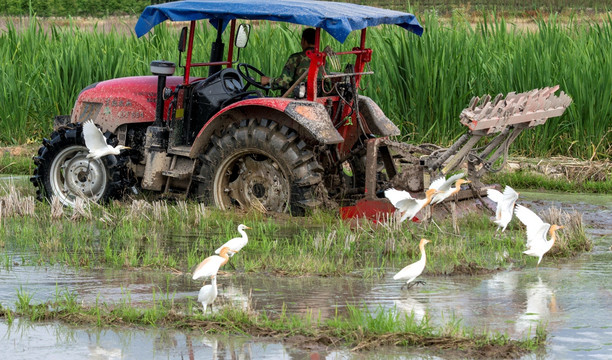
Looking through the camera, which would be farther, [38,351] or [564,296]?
[564,296]

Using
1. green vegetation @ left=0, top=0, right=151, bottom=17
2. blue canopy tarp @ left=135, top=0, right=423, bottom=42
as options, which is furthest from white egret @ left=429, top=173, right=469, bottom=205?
green vegetation @ left=0, top=0, right=151, bottom=17

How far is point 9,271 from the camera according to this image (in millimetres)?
7055

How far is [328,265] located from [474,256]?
3.88 feet

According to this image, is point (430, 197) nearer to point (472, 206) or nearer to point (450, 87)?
point (472, 206)

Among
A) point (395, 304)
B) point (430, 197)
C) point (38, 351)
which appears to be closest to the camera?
point (38, 351)

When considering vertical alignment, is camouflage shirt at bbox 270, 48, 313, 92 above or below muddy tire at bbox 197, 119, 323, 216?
above

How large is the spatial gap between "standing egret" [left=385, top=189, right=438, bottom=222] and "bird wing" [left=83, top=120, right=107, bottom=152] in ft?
9.00

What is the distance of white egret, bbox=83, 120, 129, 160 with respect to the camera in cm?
920

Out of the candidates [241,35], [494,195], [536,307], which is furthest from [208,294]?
[241,35]

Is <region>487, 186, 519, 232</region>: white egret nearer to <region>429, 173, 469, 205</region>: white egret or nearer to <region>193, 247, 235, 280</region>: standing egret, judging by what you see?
<region>429, 173, 469, 205</region>: white egret

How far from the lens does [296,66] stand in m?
9.07

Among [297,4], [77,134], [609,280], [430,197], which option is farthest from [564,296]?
[77,134]

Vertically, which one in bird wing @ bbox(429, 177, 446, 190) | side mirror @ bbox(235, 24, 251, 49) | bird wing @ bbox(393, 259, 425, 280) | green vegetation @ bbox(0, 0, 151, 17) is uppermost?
side mirror @ bbox(235, 24, 251, 49)

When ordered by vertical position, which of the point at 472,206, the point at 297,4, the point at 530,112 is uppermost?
the point at 297,4
